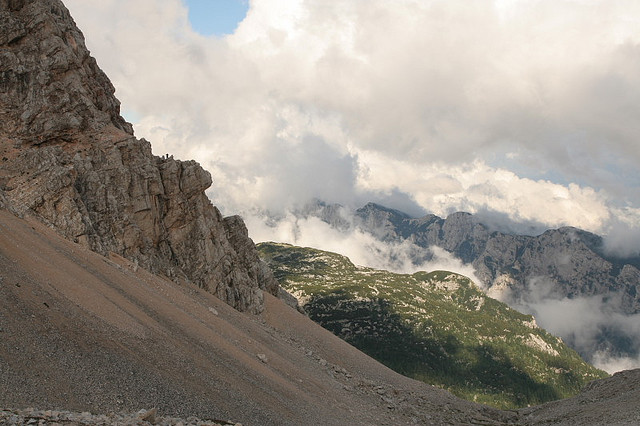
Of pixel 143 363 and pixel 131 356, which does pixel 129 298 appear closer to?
pixel 131 356

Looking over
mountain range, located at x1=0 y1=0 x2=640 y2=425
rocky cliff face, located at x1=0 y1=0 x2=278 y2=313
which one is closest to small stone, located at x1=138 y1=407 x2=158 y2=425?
mountain range, located at x1=0 y1=0 x2=640 y2=425

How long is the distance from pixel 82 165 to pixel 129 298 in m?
32.3

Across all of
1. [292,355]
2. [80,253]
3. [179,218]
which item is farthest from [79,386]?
[179,218]

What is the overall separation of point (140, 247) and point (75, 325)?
43349mm

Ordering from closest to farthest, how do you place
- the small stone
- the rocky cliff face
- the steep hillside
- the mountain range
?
the small stone < the steep hillside < the mountain range < the rocky cliff face

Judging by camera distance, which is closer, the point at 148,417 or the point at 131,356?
the point at 148,417

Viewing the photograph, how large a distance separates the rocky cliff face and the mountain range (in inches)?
9.4

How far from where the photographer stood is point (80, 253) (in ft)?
167

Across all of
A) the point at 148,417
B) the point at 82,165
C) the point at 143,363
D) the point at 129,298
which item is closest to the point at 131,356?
the point at 143,363

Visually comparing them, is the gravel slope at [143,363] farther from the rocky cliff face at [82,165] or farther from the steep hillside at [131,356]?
the rocky cliff face at [82,165]

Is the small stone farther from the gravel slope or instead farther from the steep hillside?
the steep hillside

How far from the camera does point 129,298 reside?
1832 inches

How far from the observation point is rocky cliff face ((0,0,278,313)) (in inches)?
2404

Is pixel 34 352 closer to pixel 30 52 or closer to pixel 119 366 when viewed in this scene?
pixel 119 366
